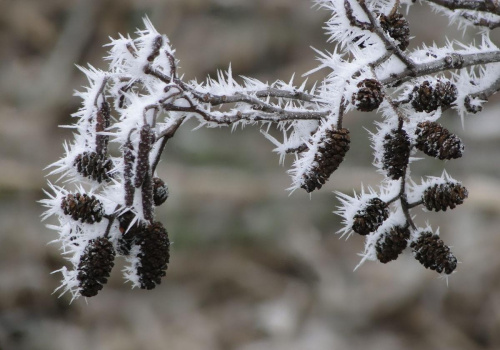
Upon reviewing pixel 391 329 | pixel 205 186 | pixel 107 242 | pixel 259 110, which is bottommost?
pixel 107 242

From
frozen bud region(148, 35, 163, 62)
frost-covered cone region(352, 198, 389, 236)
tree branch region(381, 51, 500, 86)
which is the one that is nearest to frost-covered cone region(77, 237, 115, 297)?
frozen bud region(148, 35, 163, 62)

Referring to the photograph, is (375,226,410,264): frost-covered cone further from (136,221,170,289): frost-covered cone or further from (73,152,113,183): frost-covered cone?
(73,152,113,183): frost-covered cone

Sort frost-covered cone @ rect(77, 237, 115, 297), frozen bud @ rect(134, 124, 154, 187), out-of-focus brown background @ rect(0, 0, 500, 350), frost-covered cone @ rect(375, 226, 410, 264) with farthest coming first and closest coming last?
out-of-focus brown background @ rect(0, 0, 500, 350), frost-covered cone @ rect(375, 226, 410, 264), frost-covered cone @ rect(77, 237, 115, 297), frozen bud @ rect(134, 124, 154, 187)

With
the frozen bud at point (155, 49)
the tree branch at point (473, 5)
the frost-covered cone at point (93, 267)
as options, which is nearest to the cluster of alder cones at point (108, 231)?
the frost-covered cone at point (93, 267)

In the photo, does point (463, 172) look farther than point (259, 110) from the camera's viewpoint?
Yes

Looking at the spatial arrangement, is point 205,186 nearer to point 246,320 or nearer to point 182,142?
point 182,142

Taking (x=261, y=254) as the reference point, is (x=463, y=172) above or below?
above

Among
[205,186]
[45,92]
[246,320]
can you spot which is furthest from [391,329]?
[45,92]

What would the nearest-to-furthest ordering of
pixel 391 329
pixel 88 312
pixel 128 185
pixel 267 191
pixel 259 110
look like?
pixel 128 185
pixel 259 110
pixel 391 329
pixel 88 312
pixel 267 191
